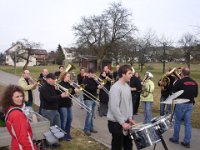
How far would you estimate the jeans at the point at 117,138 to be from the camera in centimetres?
496

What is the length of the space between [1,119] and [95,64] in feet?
132

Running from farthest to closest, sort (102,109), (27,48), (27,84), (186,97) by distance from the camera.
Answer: (27,48)
(102,109)
(27,84)
(186,97)

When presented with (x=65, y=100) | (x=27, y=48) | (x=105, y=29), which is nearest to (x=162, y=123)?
(x=65, y=100)

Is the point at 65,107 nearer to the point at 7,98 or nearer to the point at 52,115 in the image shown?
the point at 52,115

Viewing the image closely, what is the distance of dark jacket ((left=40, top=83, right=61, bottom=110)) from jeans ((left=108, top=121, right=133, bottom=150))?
1.82 m

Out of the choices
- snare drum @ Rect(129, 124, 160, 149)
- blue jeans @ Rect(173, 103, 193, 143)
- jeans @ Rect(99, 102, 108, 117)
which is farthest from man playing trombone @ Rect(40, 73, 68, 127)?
jeans @ Rect(99, 102, 108, 117)

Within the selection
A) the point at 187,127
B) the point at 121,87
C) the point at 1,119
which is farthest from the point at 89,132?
the point at 1,119

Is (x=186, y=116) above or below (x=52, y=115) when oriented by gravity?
below

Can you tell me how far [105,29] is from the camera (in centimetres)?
4328

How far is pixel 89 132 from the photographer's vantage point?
794 centimetres

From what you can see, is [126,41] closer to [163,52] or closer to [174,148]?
[163,52]

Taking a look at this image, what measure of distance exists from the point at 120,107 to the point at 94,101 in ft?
10.3

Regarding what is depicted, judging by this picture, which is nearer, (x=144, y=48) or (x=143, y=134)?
(x=143, y=134)

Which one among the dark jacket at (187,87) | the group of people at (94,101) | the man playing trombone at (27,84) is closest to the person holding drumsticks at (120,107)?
the group of people at (94,101)
